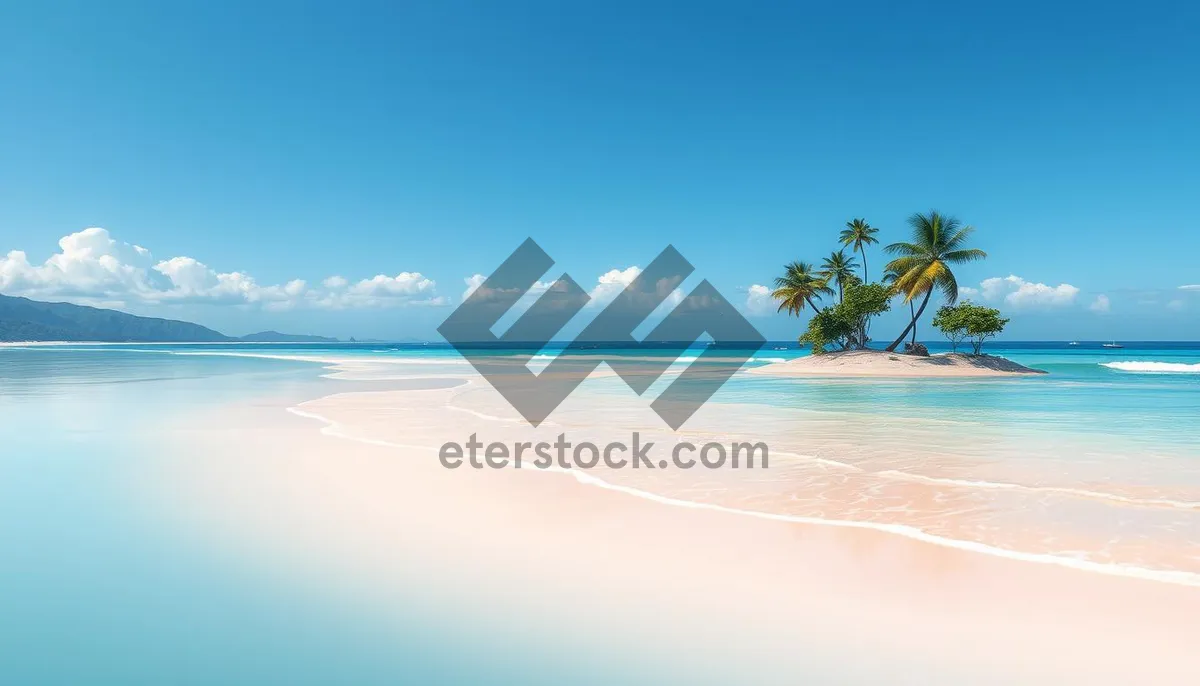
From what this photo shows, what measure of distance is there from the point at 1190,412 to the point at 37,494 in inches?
888

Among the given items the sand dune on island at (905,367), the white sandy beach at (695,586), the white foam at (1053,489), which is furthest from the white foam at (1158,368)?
the white sandy beach at (695,586)

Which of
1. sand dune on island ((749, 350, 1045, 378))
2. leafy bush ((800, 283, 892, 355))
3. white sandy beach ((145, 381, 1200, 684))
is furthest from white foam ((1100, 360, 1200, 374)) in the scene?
white sandy beach ((145, 381, 1200, 684))

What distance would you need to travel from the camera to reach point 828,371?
35531 mm

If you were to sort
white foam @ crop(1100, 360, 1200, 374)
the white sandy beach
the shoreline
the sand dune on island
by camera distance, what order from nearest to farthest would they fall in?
the white sandy beach < the shoreline < the sand dune on island < white foam @ crop(1100, 360, 1200, 374)

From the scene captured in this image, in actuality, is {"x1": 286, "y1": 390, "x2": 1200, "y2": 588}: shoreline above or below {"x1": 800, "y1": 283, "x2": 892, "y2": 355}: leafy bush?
below

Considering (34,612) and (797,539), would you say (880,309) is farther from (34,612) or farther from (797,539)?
(34,612)

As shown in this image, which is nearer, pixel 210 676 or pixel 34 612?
pixel 210 676

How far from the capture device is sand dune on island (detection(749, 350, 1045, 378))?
32906mm

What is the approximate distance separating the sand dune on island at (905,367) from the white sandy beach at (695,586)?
28.1 metres

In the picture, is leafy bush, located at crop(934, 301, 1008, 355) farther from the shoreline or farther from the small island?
the shoreline

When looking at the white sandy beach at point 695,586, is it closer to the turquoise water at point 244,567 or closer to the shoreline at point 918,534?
the shoreline at point 918,534

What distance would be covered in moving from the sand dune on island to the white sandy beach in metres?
28.1

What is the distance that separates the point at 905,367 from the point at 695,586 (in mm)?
33562

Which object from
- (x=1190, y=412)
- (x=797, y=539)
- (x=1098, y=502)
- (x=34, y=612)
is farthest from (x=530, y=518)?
(x=1190, y=412)
